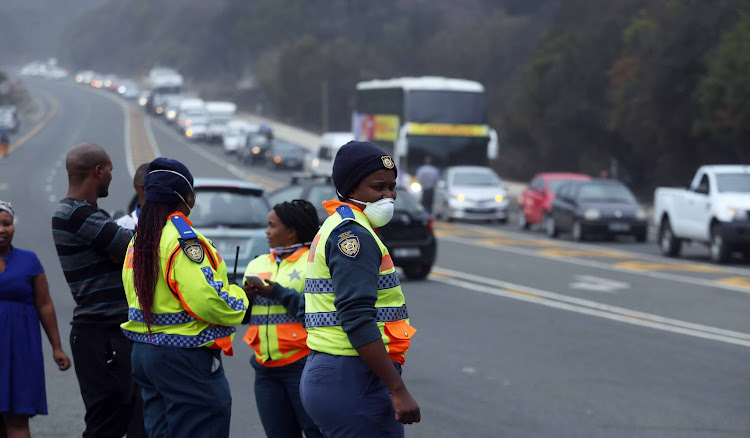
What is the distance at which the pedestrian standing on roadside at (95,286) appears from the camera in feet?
18.6

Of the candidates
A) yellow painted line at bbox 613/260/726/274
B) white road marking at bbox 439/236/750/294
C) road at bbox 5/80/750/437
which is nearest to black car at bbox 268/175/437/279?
road at bbox 5/80/750/437

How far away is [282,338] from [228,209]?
8.11 m

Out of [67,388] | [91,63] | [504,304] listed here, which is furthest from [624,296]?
[91,63]

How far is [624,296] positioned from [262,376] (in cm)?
1172

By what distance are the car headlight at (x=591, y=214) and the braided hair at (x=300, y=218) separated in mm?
21276

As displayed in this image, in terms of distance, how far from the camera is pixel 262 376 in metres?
5.91

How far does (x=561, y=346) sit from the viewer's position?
39.7ft

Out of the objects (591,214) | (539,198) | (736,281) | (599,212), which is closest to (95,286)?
(736,281)

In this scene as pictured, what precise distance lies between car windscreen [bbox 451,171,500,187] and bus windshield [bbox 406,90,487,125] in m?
3.22

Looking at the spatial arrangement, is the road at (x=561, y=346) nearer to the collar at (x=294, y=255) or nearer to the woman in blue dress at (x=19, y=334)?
the woman in blue dress at (x=19, y=334)

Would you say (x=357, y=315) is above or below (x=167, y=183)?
below

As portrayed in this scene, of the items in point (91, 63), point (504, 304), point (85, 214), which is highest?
point (91, 63)

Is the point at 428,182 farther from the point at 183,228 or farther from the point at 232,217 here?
the point at 183,228

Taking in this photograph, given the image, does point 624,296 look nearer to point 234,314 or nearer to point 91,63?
point 234,314
